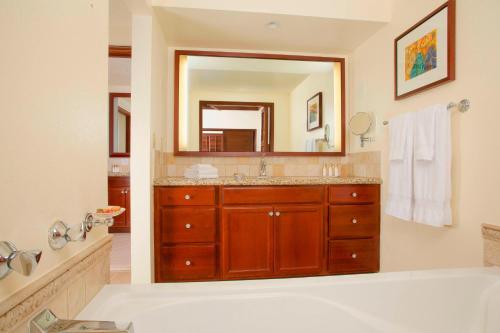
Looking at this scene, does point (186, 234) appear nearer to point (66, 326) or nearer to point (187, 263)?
point (187, 263)

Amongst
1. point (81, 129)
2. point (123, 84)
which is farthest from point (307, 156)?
point (123, 84)

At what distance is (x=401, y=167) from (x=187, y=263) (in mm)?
1702

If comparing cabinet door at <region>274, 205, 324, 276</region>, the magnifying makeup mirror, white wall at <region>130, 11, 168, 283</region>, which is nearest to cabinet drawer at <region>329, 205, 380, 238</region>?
cabinet door at <region>274, 205, 324, 276</region>

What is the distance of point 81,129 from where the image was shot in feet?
2.46

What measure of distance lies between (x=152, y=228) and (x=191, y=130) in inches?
40.0

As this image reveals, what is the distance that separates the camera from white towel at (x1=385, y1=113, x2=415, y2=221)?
5.34 feet

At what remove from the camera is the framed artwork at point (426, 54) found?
1.44 m

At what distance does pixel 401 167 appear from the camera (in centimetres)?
173

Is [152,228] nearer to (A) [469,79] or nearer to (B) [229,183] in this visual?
(B) [229,183]

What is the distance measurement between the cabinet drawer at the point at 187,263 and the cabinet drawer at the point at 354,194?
42.2 inches

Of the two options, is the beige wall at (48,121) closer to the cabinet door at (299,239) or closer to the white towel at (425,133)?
the cabinet door at (299,239)

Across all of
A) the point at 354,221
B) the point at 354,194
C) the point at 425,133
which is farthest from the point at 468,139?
the point at 354,221

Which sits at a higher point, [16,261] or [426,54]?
[426,54]

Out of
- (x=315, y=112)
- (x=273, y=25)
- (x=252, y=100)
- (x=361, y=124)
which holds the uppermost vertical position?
(x=273, y=25)
